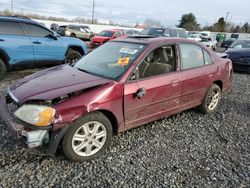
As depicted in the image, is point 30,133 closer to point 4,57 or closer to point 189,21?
point 4,57

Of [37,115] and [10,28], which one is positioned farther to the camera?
[10,28]

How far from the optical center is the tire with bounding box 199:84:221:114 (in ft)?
15.9

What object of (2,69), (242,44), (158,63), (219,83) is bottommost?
(2,69)

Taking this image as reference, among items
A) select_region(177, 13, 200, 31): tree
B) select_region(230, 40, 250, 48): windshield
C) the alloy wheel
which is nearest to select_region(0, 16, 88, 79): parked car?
the alloy wheel

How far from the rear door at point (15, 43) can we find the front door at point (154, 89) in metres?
4.33

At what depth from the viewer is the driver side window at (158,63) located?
3.66 m

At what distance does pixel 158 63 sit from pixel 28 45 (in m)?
4.40

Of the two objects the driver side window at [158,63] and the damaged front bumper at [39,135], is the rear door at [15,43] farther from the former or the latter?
the driver side window at [158,63]

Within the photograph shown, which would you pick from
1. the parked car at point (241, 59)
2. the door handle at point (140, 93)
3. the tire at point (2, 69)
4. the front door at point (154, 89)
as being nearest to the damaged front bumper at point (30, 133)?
the front door at point (154, 89)

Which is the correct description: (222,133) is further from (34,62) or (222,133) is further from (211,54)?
(34,62)

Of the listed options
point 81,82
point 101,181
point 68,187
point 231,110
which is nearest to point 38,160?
point 68,187

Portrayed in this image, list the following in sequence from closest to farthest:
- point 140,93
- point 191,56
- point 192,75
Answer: point 140,93 → point 192,75 → point 191,56

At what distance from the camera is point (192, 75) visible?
4312 millimetres

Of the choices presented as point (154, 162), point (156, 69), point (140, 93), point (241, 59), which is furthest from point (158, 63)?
point (241, 59)
